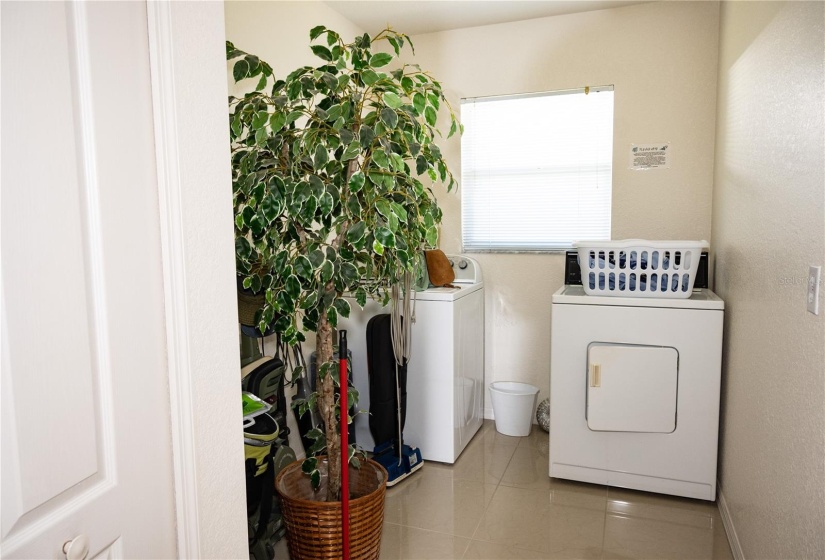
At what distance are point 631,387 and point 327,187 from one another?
1.73 meters

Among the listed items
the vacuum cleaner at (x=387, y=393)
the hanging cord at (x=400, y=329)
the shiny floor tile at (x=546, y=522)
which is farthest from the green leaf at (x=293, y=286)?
the shiny floor tile at (x=546, y=522)

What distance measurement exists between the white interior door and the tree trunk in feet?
3.27

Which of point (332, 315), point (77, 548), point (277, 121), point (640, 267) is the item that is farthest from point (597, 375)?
point (77, 548)

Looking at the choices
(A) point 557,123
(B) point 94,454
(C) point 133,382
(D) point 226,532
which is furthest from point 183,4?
(A) point 557,123

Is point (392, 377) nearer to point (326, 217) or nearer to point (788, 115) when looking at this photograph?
point (326, 217)

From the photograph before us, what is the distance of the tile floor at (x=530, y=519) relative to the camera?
230 centimetres

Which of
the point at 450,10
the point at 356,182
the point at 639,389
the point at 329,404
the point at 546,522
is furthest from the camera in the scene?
the point at 450,10

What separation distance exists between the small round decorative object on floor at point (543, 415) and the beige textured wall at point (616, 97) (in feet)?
0.39

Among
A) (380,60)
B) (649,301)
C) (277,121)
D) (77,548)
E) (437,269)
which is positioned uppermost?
(380,60)

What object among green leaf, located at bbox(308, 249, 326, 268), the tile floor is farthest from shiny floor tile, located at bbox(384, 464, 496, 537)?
green leaf, located at bbox(308, 249, 326, 268)

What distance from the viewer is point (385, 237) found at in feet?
5.73

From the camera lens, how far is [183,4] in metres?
1.08

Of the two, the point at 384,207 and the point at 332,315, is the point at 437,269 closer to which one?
the point at 332,315

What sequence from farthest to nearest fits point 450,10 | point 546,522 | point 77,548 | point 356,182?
point 450,10
point 546,522
point 356,182
point 77,548
